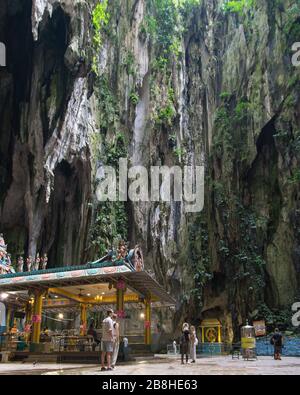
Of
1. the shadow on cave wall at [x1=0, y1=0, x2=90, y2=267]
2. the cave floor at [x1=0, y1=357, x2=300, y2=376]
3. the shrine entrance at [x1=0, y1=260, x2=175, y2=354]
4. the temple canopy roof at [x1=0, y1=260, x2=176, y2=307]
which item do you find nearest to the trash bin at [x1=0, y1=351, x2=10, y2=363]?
the shrine entrance at [x1=0, y1=260, x2=175, y2=354]

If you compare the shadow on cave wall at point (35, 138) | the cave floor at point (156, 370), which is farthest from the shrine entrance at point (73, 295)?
the shadow on cave wall at point (35, 138)

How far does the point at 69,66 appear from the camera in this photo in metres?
21.6

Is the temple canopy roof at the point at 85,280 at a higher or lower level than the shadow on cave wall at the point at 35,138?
lower

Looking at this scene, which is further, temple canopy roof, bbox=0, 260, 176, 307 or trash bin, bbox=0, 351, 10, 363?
trash bin, bbox=0, 351, 10, 363

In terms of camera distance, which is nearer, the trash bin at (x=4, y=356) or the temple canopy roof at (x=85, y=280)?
the temple canopy roof at (x=85, y=280)

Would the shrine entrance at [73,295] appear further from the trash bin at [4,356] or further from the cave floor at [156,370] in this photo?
the cave floor at [156,370]

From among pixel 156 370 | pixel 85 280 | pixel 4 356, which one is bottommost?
pixel 4 356

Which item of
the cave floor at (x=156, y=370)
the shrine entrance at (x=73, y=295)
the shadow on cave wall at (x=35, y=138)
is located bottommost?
the cave floor at (x=156, y=370)

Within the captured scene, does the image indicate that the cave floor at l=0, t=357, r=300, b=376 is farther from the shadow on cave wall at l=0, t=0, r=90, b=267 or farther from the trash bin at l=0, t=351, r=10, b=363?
the shadow on cave wall at l=0, t=0, r=90, b=267

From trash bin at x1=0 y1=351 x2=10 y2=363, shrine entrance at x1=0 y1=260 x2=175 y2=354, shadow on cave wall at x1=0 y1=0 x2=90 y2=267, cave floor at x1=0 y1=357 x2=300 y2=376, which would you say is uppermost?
shadow on cave wall at x1=0 y1=0 x2=90 y2=267

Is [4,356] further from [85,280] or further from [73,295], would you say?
[73,295]

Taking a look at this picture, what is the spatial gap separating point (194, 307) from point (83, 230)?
9.39m

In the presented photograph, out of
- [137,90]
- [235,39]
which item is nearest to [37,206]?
[137,90]

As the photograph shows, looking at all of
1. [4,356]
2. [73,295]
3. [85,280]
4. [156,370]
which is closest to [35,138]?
[73,295]
